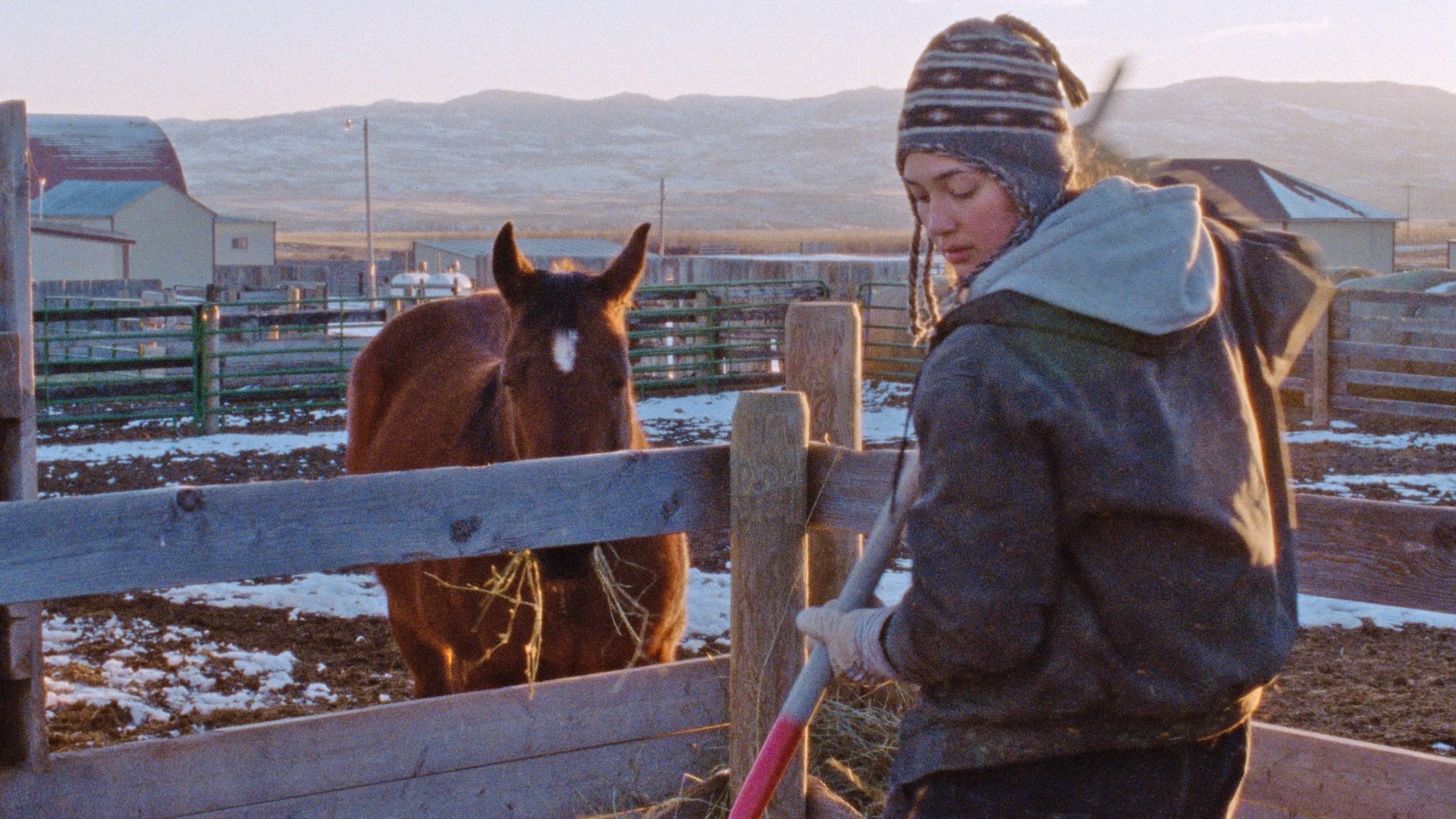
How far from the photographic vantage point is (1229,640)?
1.66m

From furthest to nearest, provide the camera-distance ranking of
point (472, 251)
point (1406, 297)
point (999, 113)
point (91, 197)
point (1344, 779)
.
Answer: point (472, 251) → point (91, 197) → point (1406, 297) → point (1344, 779) → point (999, 113)

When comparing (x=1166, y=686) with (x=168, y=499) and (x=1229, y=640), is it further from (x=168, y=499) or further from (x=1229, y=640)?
(x=168, y=499)

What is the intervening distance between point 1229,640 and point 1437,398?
1382cm

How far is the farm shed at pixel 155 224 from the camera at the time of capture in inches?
2084

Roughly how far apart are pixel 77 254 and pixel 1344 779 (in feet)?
161

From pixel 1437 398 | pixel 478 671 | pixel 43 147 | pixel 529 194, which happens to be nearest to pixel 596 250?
pixel 43 147

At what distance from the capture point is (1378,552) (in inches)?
95.0

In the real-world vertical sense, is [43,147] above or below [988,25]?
above

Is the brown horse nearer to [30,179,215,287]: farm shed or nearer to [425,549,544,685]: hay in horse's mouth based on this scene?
[425,549,544,685]: hay in horse's mouth

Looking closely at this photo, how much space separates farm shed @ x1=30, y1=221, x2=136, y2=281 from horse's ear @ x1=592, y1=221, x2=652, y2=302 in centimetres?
4455

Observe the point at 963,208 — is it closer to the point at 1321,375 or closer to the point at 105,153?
the point at 1321,375

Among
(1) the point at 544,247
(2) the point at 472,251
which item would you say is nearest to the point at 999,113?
(1) the point at 544,247

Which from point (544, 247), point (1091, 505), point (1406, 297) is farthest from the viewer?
point (544, 247)

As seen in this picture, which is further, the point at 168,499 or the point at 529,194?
the point at 529,194
